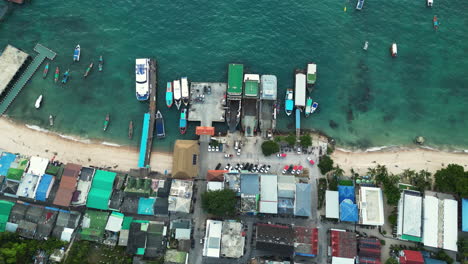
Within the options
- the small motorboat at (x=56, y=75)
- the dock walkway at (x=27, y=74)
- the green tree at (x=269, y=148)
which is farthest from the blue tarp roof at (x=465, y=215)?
the dock walkway at (x=27, y=74)

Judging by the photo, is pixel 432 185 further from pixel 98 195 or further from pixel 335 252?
pixel 98 195

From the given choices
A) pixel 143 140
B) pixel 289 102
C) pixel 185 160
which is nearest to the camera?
pixel 185 160

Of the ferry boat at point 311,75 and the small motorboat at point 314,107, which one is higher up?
the ferry boat at point 311,75

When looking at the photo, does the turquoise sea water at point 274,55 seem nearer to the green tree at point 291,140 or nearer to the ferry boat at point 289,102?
the ferry boat at point 289,102

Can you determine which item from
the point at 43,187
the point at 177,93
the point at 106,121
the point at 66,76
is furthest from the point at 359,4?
the point at 43,187

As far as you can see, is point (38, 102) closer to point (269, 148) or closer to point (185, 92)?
point (185, 92)
